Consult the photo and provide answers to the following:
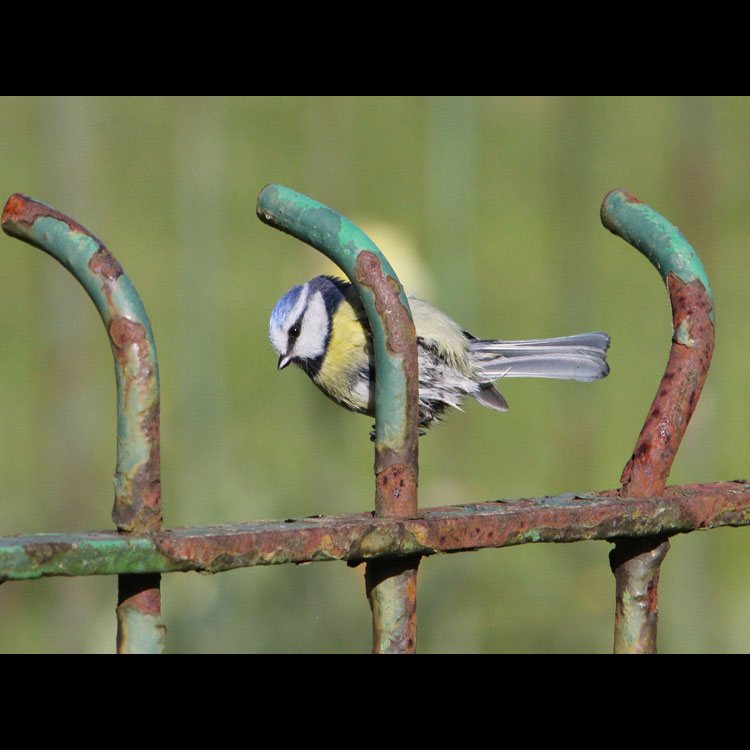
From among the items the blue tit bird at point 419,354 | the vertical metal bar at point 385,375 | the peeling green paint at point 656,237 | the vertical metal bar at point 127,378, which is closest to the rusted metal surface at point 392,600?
the vertical metal bar at point 385,375

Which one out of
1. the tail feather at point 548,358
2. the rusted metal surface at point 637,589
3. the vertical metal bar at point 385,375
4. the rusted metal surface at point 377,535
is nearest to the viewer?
the rusted metal surface at point 377,535

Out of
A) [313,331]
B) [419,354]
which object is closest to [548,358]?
[419,354]

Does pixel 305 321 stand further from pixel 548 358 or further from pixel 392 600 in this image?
pixel 392 600

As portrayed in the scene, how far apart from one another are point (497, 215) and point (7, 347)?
1.22 meters

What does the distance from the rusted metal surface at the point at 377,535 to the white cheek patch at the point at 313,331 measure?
0.72m

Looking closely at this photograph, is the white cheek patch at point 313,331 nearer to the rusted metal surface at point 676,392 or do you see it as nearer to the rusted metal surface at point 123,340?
the rusted metal surface at point 676,392

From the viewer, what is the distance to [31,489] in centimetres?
213

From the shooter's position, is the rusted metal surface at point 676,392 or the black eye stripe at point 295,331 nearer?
the rusted metal surface at point 676,392

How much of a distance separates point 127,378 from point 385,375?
0.55ft

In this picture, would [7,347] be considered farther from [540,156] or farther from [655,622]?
A: [655,622]

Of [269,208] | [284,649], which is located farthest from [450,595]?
[269,208]

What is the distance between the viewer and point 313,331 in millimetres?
1441

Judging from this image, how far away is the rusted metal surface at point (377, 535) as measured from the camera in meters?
0.54

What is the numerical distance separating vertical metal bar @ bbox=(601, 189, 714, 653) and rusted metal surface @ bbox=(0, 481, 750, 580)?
0.07ft
